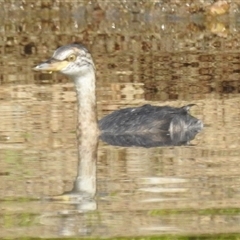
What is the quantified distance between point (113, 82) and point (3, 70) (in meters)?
2.08

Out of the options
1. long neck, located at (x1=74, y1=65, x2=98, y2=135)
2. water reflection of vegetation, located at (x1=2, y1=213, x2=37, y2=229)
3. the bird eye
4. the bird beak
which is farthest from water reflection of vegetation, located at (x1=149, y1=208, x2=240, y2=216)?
long neck, located at (x1=74, y1=65, x2=98, y2=135)

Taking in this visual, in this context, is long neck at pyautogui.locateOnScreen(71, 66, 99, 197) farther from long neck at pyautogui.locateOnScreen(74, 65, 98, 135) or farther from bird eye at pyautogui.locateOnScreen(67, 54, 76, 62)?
bird eye at pyautogui.locateOnScreen(67, 54, 76, 62)

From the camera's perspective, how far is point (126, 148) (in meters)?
12.1

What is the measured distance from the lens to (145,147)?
12.1 meters

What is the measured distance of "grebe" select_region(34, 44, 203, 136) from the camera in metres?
12.7

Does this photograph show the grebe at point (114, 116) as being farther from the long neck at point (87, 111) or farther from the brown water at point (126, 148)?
the brown water at point (126, 148)

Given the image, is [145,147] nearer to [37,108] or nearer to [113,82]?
[37,108]

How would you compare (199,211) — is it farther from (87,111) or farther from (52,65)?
(87,111)

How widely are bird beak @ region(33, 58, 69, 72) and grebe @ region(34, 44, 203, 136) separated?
0.64ft

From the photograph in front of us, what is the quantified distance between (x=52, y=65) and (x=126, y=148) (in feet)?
3.66

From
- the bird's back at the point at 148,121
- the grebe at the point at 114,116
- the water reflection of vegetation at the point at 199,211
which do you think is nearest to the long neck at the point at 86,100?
the grebe at the point at 114,116

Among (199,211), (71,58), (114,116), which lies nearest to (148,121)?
(114,116)

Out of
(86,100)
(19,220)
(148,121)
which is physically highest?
(86,100)

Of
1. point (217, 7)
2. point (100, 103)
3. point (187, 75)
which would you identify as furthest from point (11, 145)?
point (217, 7)
